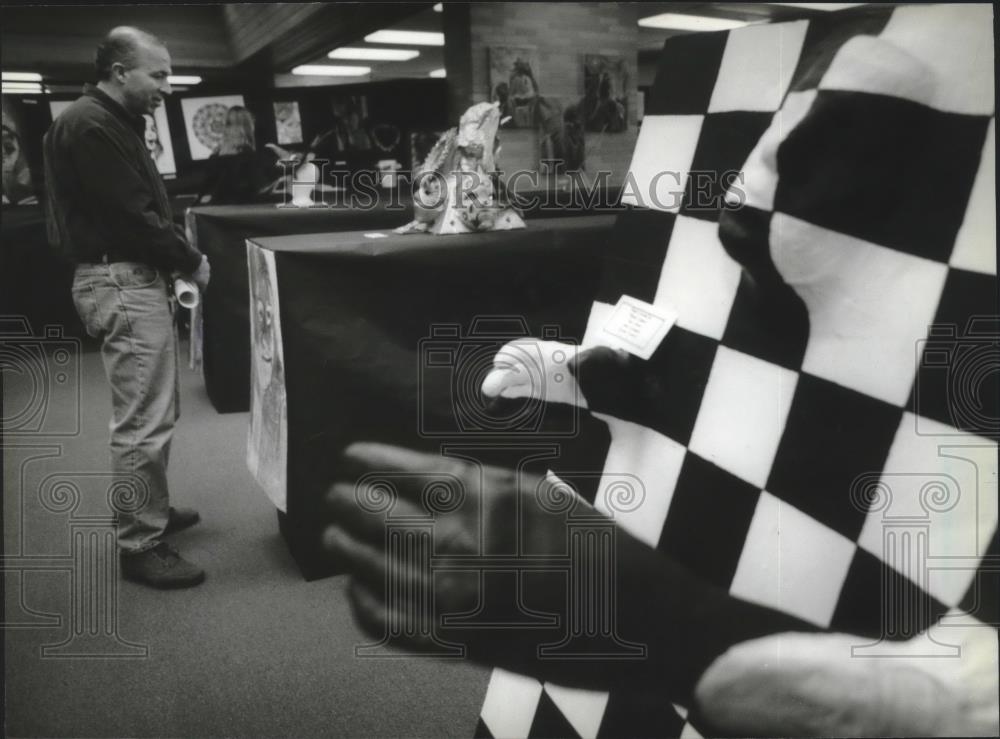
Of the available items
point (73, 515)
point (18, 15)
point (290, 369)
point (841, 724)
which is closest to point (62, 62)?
point (18, 15)

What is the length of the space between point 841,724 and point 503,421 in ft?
2.25

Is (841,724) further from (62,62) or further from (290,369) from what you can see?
(62,62)

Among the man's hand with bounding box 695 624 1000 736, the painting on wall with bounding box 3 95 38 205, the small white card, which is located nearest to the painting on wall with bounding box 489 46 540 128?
the small white card

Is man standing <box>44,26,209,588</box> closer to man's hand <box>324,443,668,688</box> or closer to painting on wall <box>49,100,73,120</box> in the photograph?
painting on wall <box>49,100,73,120</box>

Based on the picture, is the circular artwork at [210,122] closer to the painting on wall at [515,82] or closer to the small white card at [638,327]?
the painting on wall at [515,82]

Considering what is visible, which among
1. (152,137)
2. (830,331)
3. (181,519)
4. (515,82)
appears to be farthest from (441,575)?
(181,519)

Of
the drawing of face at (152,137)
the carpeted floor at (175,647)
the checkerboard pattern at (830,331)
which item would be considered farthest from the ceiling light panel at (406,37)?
the carpeted floor at (175,647)

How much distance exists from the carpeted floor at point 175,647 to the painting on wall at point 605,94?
0.79m

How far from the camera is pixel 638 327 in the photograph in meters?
0.74

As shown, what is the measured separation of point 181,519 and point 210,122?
0.97 meters

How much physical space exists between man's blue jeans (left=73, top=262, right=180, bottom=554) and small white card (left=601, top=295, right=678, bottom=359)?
122cm

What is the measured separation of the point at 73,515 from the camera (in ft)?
5.71

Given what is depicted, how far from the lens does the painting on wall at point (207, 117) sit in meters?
1.59

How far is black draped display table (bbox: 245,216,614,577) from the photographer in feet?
5.18
